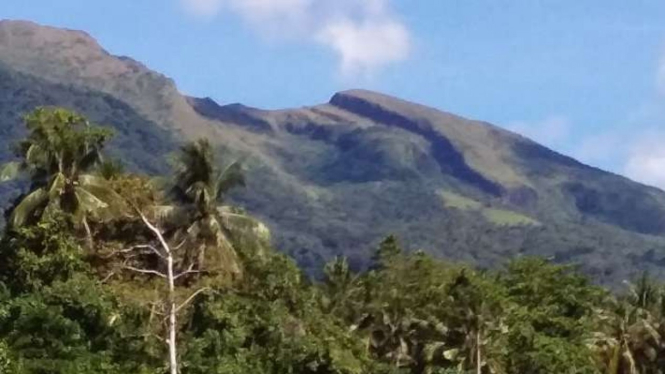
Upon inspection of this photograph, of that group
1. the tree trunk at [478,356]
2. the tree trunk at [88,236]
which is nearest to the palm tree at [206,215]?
the tree trunk at [88,236]

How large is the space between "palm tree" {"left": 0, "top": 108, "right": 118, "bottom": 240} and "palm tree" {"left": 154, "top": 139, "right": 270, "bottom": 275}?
7.83 feet

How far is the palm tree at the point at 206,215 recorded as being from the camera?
42844 millimetres

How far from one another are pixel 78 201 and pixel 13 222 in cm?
239

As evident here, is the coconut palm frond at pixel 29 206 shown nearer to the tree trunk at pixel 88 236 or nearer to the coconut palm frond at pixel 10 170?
the coconut palm frond at pixel 10 170

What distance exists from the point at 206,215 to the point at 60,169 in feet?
16.2

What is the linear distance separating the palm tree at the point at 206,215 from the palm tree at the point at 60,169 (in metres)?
2.39

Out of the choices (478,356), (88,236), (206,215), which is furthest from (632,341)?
(88,236)

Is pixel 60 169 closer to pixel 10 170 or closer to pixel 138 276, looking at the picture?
pixel 10 170

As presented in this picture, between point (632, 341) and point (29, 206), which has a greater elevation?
point (29, 206)

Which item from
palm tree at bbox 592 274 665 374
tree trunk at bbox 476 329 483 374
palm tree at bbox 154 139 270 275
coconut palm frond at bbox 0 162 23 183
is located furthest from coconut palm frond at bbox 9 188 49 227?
palm tree at bbox 592 274 665 374

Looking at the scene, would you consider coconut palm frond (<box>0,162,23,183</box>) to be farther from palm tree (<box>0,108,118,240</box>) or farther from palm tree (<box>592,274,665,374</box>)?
palm tree (<box>592,274,665,374</box>)

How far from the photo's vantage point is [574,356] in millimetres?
58688

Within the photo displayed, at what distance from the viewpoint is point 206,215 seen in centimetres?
4312

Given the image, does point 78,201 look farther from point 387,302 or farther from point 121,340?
point 387,302
